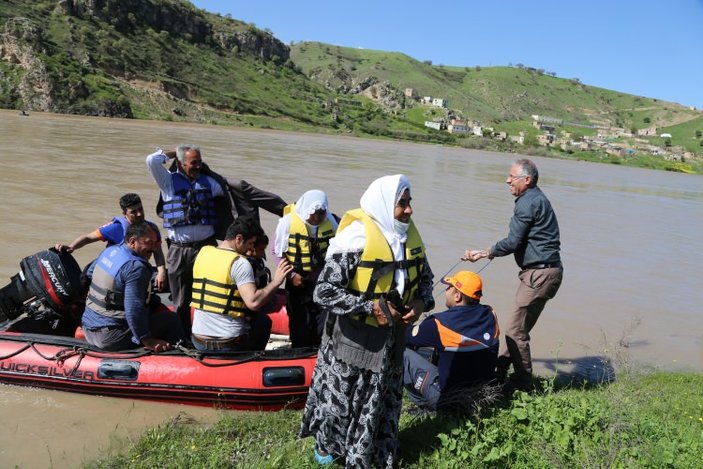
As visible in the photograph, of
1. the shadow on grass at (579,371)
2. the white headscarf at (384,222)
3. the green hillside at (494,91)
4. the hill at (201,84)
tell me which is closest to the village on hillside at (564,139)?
the hill at (201,84)

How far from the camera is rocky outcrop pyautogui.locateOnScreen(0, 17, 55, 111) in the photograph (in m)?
44.4

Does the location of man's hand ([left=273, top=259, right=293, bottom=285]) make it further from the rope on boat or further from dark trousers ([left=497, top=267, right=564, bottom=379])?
dark trousers ([left=497, top=267, right=564, bottom=379])

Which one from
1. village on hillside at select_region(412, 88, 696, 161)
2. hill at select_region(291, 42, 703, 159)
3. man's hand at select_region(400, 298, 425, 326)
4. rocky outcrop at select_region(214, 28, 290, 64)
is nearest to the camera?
man's hand at select_region(400, 298, 425, 326)

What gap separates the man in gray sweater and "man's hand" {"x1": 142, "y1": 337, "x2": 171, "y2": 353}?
8.61 ft

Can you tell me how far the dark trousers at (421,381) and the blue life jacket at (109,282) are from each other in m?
2.01

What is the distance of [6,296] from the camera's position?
457 centimetres

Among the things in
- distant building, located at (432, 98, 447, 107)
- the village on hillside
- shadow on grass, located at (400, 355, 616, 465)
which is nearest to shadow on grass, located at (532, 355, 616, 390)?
shadow on grass, located at (400, 355, 616, 465)

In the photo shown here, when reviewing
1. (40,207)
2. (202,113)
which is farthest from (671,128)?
(40,207)

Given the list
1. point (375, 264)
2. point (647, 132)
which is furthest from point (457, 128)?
point (375, 264)

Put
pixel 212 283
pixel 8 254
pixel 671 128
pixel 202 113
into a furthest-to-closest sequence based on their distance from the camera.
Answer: pixel 671 128, pixel 202 113, pixel 8 254, pixel 212 283

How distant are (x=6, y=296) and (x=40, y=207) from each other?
776 centimetres

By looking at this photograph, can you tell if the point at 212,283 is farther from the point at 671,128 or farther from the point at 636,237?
the point at 671,128

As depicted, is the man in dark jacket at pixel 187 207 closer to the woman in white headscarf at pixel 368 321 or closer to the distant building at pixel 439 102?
the woman in white headscarf at pixel 368 321

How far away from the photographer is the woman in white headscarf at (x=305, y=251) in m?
4.35
